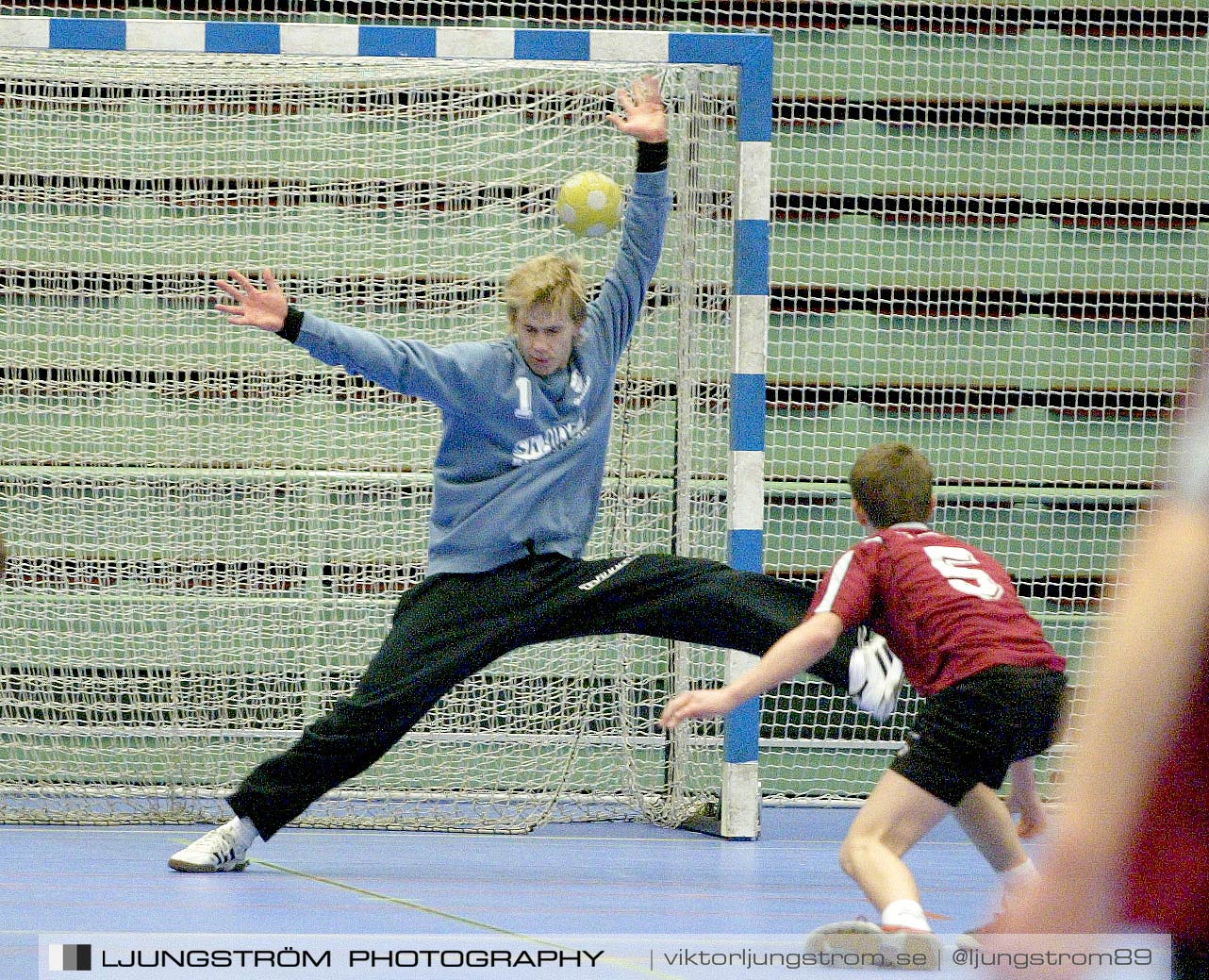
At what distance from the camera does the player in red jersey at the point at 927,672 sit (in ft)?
9.18

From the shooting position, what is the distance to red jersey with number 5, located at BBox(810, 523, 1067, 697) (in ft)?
9.71

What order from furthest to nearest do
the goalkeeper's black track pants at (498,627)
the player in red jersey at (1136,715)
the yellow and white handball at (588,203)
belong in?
the yellow and white handball at (588,203)
the goalkeeper's black track pants at (498,627)
the player in red jersey at (1136,715)

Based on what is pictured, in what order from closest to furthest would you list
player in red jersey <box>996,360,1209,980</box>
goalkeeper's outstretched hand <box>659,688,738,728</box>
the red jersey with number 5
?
player in red jersey <box>996,360,1209,980</box>
goalkeeper's outstretched hand <box>659,688,738,728</box>
the red jersey with number 5

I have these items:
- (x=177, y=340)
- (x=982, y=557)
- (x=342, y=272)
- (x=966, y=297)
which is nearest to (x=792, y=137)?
(x=966, y=297)

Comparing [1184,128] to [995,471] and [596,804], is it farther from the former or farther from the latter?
[596,804]

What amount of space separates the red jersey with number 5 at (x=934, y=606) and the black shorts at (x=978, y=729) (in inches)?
1.4

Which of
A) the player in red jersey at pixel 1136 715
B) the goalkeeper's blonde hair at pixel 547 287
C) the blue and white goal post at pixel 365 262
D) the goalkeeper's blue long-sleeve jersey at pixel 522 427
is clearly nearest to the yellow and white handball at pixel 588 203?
the goalkeeper's blue long-sleeve jersey at pixel 522 427

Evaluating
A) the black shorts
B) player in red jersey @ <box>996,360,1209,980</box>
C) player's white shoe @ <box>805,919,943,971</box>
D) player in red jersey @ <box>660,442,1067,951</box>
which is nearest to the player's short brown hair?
player in red jersey @ <box>660,442,1067,951</box>

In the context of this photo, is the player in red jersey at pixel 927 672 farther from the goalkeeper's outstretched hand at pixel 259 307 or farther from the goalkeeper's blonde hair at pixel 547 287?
the goalkeeper's outstretched hand at pixel 259 307

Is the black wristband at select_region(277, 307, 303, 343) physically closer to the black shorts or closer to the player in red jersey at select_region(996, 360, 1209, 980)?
the black shorts

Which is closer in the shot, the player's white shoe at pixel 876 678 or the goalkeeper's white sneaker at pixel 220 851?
the player's white shoe at pixel 876 678

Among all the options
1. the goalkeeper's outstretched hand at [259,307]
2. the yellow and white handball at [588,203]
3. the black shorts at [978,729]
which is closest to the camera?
the black shorts at [978,729]

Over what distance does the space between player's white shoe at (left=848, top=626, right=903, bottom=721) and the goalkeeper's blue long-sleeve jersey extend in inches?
42.7

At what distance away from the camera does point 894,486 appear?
3.20 metres
